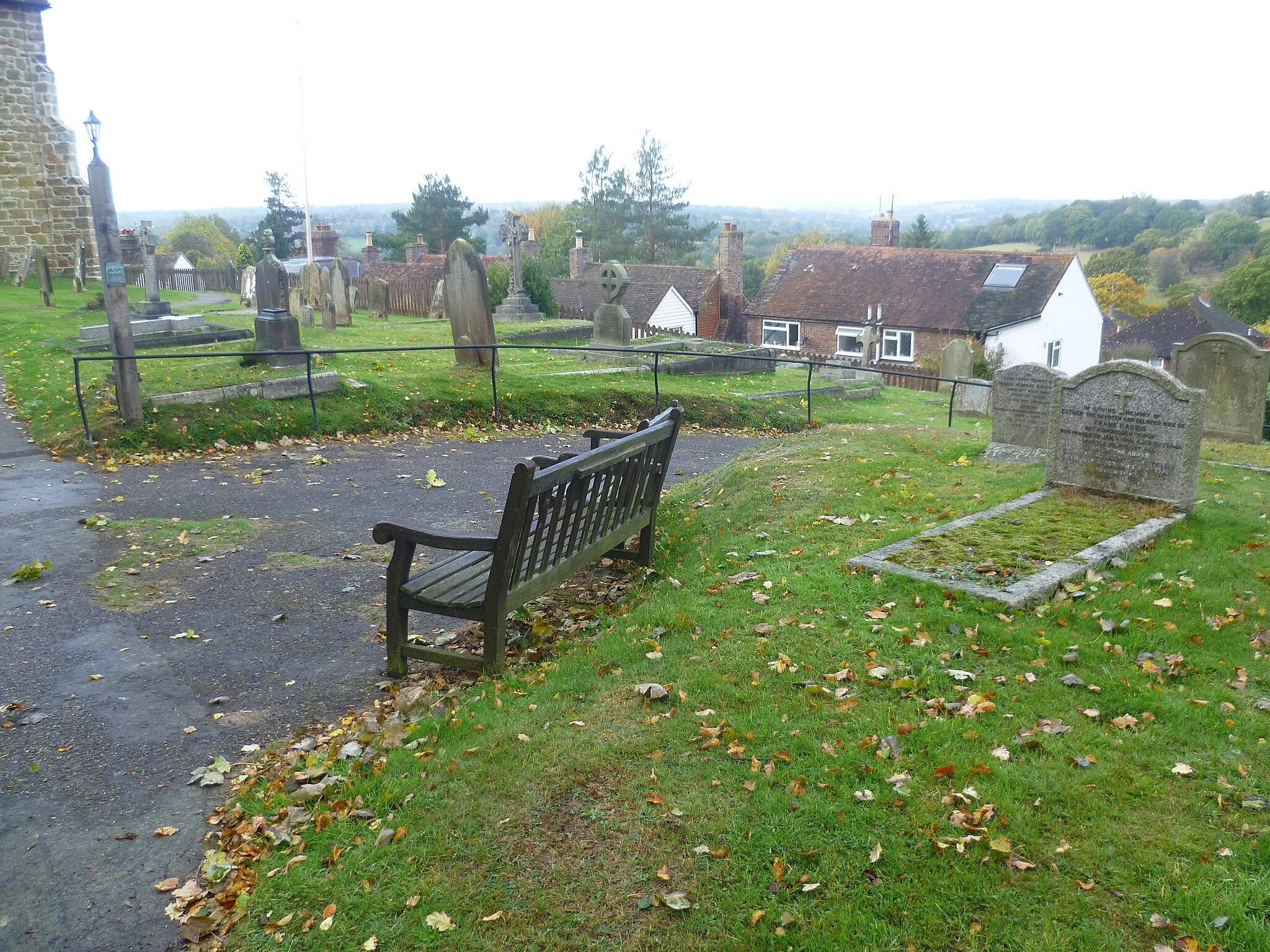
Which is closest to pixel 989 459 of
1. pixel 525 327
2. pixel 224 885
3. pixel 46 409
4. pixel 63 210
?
pixel 224 885

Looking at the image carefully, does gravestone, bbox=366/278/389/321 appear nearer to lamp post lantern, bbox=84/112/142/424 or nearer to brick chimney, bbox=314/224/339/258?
brick chimney, bbox=314/224/339/258

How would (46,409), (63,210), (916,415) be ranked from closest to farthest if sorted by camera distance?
(46,409)
(916,415)
(63,210)

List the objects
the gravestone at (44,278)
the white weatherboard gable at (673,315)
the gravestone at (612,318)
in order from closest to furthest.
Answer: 1. the gravestone at (612,318)
2. the gravestone at (44,278)
3. the white weatherboard gable at (673,315)

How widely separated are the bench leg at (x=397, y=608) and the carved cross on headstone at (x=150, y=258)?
718 inches

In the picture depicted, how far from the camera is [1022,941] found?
3023 millimetres

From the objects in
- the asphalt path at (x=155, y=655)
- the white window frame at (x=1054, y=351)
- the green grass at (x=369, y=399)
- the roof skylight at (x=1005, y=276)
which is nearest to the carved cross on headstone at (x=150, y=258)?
the green grass at (x=369, y=399)

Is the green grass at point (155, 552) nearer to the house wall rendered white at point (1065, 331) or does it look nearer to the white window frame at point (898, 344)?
the house wall rendered white at point (1065, 331)

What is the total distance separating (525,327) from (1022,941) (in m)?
23.3

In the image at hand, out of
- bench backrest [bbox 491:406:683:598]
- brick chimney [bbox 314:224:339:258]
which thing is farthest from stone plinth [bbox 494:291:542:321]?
bench backrest [bbox 491:406:683:598]

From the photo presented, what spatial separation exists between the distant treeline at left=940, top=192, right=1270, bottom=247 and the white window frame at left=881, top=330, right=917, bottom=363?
6397cm

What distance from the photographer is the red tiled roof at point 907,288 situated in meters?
42.6

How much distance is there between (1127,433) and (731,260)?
4615 cm

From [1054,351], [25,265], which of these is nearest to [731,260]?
[1054,351]

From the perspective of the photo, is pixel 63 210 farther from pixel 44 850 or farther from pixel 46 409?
pixel 44 850
